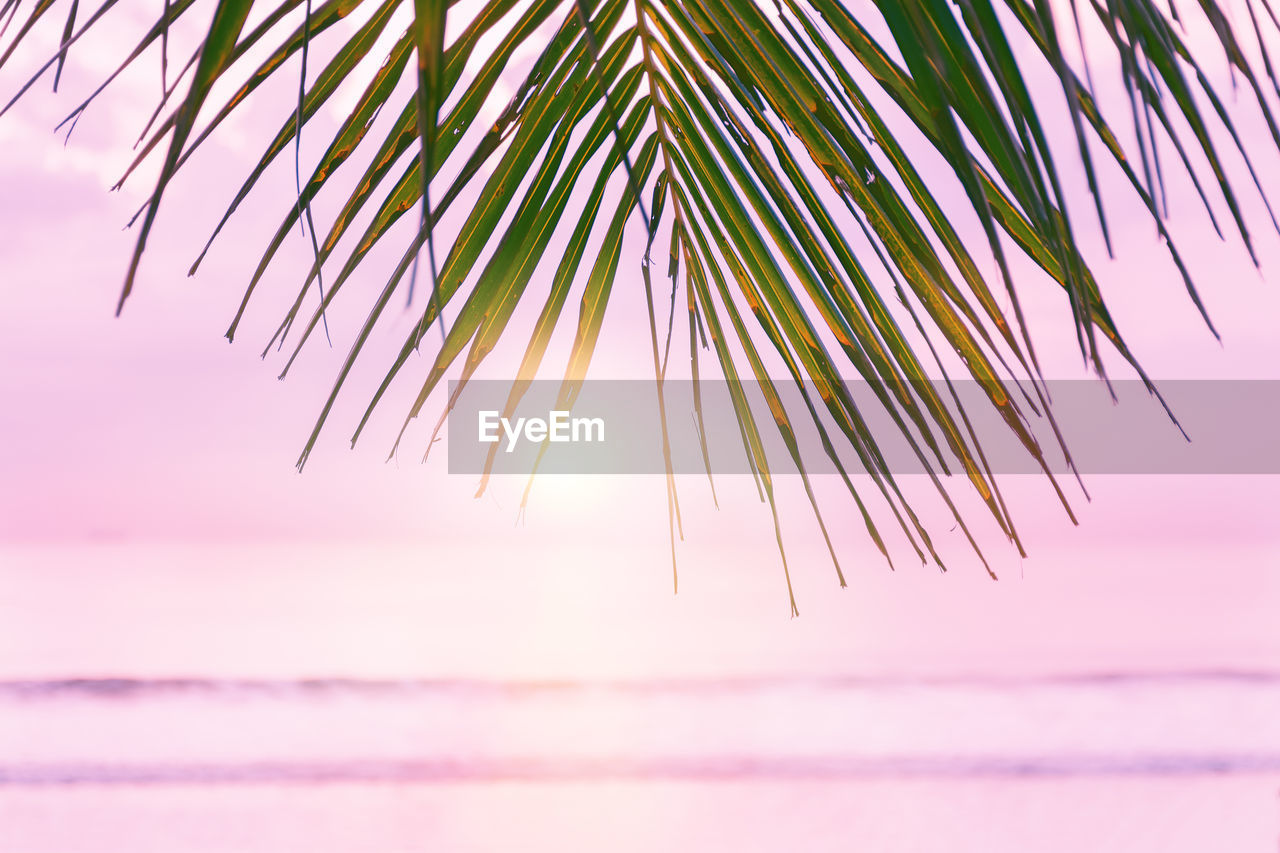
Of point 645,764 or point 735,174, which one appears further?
point 645,764

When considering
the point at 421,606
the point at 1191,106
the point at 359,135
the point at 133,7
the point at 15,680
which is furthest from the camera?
the point at 421,606

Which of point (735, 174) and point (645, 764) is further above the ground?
point (735, 174)

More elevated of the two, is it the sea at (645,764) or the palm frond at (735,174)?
the palm frond at (735,174)

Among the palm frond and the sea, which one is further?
the sea

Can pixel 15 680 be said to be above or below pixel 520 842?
above

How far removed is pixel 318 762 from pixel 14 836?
92 centimetres

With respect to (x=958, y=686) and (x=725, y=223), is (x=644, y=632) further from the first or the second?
(x=725, y=223)

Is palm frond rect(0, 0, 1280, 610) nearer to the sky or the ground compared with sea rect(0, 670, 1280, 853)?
nearer to the sky

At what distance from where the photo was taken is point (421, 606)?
136 inches

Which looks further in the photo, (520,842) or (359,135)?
(520,842)

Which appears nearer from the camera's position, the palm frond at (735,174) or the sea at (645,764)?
the palm frond at (735,174)

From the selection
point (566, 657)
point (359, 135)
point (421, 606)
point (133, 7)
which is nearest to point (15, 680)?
point (421, 606)

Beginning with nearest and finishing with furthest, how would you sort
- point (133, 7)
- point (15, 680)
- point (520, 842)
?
Answer: point (133, 7) → point (520, 842) → point (15, 680)

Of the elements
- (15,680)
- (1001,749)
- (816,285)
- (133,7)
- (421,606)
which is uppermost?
(133,7)
